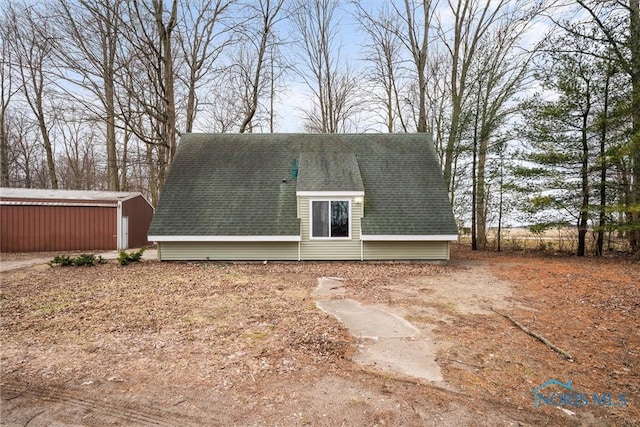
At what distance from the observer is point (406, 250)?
11.1 m

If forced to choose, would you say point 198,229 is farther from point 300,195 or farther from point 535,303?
point 535,303

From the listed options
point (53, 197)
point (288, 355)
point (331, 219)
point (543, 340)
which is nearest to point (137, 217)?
point (53, 197)

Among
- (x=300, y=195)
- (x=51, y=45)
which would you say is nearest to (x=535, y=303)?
(x=300, y=195)

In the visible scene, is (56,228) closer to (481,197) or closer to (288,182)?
(288,182)

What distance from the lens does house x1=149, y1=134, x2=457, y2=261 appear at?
10.8 m

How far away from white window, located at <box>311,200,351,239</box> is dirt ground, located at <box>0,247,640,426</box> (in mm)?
3681

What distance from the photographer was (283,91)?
68.4ft

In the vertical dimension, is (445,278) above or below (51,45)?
below

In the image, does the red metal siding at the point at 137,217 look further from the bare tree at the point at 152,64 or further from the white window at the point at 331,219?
the white window at the point at 331,219

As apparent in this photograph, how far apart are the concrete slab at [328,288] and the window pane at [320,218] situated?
2.76 metres

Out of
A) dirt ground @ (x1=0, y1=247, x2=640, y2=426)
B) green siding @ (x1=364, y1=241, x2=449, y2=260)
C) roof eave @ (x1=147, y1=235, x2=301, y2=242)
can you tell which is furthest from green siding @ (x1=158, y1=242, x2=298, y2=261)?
dirt ground @ (x1=0, y1=247, x2=640, y2=426)

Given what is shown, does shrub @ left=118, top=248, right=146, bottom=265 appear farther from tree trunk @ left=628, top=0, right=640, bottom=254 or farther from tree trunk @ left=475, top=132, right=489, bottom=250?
tree trunk @ left=628, top=0, right=640, bottom=254

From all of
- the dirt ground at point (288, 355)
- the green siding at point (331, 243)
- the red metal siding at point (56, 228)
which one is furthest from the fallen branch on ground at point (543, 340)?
the red metal siding at point (56, 228)

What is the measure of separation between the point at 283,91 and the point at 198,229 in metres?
13.2
